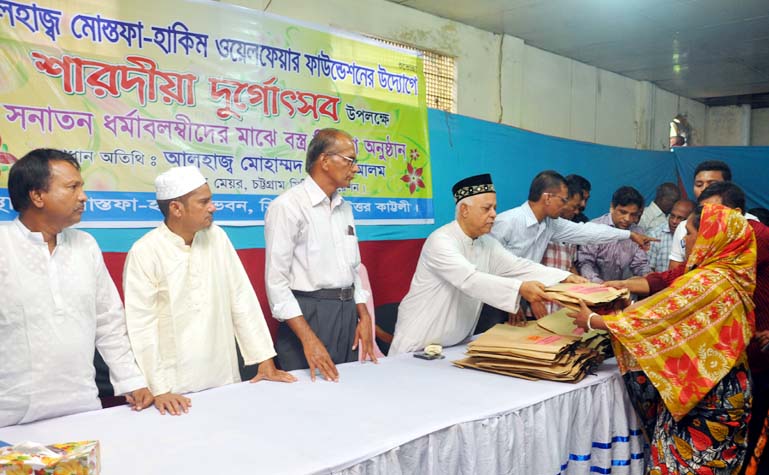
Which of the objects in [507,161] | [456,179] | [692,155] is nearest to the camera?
[456,179]

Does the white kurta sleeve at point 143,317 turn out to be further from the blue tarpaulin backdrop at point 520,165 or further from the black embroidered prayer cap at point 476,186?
the black embroidered prayer cap at point 476,186

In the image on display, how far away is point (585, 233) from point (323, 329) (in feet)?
7.19

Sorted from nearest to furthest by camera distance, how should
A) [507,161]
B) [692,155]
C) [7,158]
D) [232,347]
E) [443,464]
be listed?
[443,464]
[232,347]
[7,158]
[507,161]
[692,155]

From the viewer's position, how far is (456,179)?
5.02 meters

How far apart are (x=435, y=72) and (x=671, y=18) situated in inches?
85.7

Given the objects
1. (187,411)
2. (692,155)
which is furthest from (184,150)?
(692,155)

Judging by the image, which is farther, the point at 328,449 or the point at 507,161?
the point at 507,161

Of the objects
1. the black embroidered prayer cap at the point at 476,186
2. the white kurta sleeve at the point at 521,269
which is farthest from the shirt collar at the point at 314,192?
the white kurta sleeve at the point at 521,269

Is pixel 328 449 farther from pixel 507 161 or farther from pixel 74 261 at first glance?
pixel 507 161

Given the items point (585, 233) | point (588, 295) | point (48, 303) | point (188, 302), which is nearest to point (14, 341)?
point (48, 303)

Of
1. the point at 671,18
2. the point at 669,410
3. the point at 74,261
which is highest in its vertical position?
the point at 671,18

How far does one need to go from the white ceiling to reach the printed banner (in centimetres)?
140

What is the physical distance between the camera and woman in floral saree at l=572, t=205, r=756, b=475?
243 cm

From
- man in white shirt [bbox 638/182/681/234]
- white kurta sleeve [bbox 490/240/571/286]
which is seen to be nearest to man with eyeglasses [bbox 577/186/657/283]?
man in white shirt [bbox 638/182/681/234]
